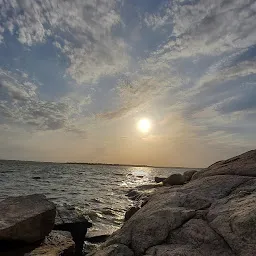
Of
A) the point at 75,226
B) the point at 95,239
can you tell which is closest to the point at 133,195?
the point at 95,239

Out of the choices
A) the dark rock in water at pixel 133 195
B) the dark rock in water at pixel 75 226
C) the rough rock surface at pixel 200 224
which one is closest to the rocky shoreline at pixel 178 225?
the rough rock surface at pixel 200 224

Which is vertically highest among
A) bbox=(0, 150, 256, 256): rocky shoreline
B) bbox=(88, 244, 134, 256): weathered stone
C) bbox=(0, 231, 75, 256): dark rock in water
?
bbox=(0, 150, 256, 256): rocky shoreline

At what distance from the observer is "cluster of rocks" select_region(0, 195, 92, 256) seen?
8.49 metres

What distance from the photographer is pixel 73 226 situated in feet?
37.7

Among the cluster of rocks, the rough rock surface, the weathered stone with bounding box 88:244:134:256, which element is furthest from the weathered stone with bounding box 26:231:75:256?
the weathered stone with bounding box 88:244:134:256

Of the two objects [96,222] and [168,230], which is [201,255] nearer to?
[168,230]

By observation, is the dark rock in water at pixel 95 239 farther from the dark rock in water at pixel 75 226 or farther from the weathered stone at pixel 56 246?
the weathered stone at pixel 56 246

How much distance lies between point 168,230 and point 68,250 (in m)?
4.48

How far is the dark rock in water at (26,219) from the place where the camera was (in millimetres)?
8555

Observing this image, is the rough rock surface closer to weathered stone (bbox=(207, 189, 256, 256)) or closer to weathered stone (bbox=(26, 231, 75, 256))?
weathered stone (bbox=(207, 189, 256, 256))

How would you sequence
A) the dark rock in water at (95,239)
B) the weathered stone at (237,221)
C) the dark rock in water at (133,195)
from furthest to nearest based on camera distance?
the dark rock in water at (133,195) → the dark rock in water at (95,239) → the weathered stone at (237,221)

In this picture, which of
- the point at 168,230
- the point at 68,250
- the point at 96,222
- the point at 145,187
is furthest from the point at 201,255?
the point at 145,187

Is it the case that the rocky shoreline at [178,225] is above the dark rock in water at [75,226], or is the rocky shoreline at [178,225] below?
above

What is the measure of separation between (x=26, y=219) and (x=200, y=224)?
5988 millimetres
